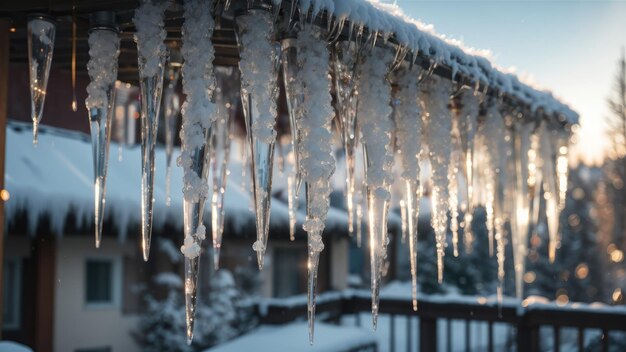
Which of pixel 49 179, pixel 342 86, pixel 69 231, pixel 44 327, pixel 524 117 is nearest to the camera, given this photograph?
pixel 342 86

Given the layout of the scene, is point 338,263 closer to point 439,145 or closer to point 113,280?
point 113,280

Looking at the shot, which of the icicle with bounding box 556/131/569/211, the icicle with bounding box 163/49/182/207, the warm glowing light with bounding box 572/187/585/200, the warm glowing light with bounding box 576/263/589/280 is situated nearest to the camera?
the icicle with bounding box 163/49/182/207

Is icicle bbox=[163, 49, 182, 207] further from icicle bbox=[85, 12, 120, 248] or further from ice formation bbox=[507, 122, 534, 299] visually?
ice formation bbox=[507, 122, 534, 299]

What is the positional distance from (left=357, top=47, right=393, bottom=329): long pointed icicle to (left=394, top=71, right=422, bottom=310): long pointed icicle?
37 cm

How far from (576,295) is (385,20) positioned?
59.4 ft

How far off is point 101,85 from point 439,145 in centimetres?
180

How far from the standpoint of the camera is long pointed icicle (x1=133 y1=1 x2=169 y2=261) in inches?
93.4

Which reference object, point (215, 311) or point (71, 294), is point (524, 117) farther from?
point (71, 294)

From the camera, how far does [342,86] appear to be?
3.00m

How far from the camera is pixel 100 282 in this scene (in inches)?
305

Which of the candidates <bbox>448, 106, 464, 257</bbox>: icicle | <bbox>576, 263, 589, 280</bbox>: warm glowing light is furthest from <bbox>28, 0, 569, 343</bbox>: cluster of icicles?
<bbox>576, 263, 589, 280</bbox>: warm glowing light

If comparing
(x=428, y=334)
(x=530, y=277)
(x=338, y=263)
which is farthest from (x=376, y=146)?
(x=530, y=277)

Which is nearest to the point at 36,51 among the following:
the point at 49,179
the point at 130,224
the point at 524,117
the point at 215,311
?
the point at 524,117

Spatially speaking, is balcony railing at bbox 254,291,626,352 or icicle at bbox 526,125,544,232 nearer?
balcony railing at bbox 254,291,626,352
